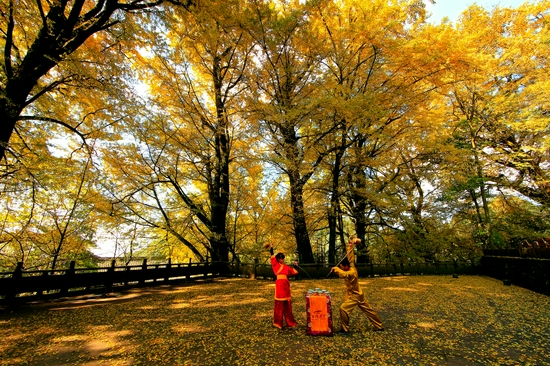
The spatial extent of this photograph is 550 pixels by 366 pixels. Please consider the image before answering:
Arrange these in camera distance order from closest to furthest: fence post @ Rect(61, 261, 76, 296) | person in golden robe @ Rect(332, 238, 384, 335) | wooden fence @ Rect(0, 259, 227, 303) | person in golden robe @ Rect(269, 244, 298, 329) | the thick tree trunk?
1. person in golden robe @ Rect(332, 238, 384, 335)
2. person in golden robe @ Rect(269, 244, 298, 329)
3. wooden fence @ Rect(0, 259, 227, 303)
4. fence post @ Rect(61, 261, 76, 296)
5. the thick tree trunk

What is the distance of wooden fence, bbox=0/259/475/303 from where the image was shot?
7.20 m

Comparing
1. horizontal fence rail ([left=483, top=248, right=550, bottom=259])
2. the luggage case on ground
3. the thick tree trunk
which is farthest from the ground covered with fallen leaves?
the thick tree trunk

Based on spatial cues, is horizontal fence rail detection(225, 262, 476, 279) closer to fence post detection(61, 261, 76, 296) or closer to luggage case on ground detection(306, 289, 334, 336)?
luggage case on ground detection(306, 289, 334, 336)

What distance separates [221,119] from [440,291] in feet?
40.6

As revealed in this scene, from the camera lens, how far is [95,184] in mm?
10633

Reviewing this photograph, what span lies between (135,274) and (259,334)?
8.22 metres

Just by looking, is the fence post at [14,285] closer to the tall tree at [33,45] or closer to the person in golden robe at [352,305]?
the tall tree at [33,45]

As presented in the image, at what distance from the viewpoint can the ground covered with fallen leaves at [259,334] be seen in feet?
11.8

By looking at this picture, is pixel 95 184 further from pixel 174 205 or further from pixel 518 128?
pixel 518 128

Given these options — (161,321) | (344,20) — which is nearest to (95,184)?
(161,321)

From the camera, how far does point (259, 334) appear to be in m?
4.62

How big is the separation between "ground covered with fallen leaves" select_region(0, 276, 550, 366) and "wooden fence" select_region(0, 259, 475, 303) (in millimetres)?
816

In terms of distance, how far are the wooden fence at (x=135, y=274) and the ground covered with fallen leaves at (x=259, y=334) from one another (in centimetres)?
82

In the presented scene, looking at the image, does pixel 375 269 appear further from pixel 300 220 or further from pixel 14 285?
pixel 14 285
